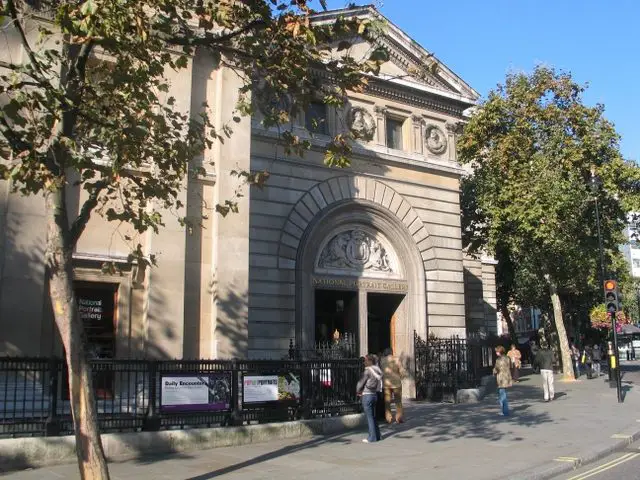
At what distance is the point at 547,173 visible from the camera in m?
25.5

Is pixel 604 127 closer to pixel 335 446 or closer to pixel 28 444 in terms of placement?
pixel 335 446

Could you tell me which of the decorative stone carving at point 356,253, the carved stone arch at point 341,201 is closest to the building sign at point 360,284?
the decorative stone carving at point 356,253

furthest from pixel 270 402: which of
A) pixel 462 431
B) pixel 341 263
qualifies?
pixel 341 263

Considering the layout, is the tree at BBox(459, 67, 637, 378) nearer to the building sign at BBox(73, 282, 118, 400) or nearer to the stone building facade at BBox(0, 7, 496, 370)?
the stone building facade at BBox(0, 7, 496, 370)

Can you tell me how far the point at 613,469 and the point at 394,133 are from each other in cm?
1633

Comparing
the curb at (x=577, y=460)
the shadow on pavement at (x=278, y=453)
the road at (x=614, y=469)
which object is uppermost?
the shadow on pavement at (x=278, y=453)

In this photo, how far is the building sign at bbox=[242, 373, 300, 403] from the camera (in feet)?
40.6

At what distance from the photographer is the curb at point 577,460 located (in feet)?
30.5

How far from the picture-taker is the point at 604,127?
26.5 meters

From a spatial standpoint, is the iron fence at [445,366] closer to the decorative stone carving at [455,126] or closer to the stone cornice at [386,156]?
the stone cornice at [386,156]

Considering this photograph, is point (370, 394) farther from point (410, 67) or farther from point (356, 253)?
point (410, 67)

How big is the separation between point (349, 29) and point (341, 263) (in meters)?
13.5

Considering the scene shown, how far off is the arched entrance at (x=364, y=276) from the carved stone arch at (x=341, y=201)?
20cm

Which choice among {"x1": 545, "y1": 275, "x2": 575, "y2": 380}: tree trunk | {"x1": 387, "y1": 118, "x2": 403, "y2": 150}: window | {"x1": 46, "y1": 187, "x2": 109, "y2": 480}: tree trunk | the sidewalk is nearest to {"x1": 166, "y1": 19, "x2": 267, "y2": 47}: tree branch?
{"x1": 46, "y1": 187, "x2": 109, "y2": 480}: tree trunk
